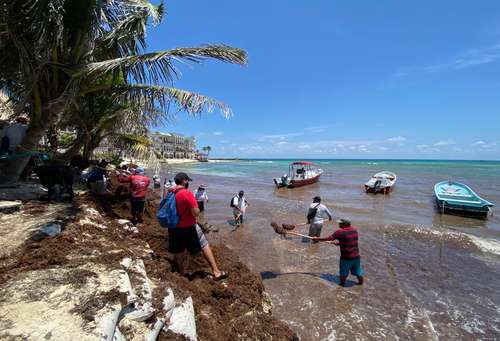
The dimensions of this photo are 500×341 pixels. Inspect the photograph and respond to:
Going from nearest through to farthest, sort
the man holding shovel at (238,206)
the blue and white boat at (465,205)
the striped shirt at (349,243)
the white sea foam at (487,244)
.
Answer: the striped shirt at (349,243), the white sea foam at (487,244), the man holding shovel at (238,206), the blue and white boat at (465,205)

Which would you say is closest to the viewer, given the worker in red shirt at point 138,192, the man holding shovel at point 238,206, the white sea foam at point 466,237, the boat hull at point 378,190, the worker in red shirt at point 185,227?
the worker in red shirt at point 185,227

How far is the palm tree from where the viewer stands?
19.2ft

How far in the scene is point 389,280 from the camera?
6246 mm

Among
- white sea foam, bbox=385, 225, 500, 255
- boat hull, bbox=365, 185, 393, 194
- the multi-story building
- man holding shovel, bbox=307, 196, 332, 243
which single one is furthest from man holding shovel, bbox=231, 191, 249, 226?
the multi-story building

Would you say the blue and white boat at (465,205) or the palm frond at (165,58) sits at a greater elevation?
the palm frond at (165,58)

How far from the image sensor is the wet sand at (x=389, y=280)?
4.60 metres

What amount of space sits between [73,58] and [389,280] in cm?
941

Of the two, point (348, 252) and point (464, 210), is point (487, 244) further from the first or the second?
point (348, 252)

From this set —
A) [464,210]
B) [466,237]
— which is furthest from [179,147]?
[466,237]

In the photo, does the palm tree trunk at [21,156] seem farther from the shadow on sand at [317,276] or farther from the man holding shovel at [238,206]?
the shadow on sand at [317,276]

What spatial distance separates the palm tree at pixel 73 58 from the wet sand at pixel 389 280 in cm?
466

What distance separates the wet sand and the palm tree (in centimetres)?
466

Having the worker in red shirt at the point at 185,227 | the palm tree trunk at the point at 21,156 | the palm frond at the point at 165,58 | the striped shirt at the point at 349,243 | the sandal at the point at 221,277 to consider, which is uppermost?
the palm frond at the point at 165,58

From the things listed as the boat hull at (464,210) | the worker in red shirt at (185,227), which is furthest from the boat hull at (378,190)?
the worker in red shirt at (185,227)
